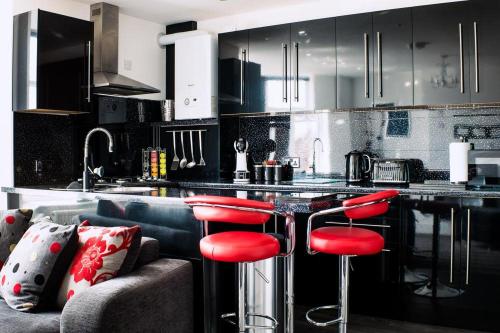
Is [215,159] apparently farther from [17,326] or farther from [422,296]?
[17,326]

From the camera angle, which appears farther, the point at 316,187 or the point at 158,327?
the point at 316,187

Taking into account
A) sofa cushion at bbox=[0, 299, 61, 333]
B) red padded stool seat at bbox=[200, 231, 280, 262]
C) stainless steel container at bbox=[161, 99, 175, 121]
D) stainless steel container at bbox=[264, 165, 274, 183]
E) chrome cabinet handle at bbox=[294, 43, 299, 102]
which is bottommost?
sofa cushion at bbox=[0, 299, 61, 333]

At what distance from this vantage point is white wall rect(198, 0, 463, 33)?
432cm

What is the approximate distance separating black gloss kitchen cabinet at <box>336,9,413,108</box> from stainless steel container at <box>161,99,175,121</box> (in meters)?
1.83

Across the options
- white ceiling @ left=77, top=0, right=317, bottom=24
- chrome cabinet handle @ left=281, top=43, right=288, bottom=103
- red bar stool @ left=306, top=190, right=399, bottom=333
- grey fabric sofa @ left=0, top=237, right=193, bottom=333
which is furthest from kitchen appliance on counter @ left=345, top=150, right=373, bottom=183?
grey fabric sofa @ left=0, top=237, right=193, bottom=333

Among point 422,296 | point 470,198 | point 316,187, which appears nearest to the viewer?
point 470,198

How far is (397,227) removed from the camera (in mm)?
3580

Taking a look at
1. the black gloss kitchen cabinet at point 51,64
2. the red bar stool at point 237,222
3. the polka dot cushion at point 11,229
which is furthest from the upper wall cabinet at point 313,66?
the polka dot cushion at point 11,229

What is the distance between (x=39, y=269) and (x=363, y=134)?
2956mm

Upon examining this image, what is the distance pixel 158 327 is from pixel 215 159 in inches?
107

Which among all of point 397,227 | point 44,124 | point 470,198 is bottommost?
point 397,227

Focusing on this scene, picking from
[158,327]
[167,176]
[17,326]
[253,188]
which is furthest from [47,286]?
[167,176]

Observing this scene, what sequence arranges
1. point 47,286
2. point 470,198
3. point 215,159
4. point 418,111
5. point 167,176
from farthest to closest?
1. point 167,176
2. point 215,159
3. point 418,111
4. point 470,198
5. point 47,286

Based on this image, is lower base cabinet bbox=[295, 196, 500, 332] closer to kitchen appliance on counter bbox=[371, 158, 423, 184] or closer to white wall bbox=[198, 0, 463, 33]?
kitchen appliance on counter bbox=[371, 158, 423, 184]
